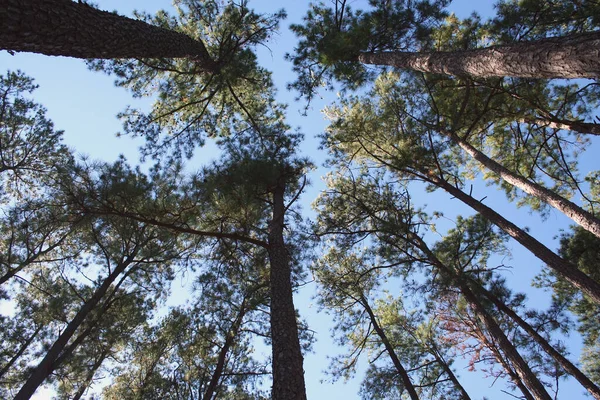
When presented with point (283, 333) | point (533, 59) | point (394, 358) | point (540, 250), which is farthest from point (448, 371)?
point (533, 59)

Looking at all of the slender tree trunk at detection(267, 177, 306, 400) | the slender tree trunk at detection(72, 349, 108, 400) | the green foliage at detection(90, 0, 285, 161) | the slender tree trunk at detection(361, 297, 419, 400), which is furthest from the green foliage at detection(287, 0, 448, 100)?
the slender tree trunk at detection(72, 349, 108, 400)

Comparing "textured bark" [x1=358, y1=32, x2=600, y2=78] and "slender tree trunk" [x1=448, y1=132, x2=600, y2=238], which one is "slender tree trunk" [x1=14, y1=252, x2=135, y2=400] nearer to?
"textured bark" [x1=358, y1=32, x2=600, y2=78]

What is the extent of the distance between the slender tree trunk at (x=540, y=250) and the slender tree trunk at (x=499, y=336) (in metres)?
1.36

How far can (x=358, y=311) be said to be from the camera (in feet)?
31.0

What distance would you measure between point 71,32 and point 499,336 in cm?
812

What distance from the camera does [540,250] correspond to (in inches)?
218

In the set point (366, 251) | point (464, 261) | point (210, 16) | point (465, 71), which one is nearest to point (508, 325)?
point (464, 261)

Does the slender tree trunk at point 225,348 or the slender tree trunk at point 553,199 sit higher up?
the slender tree trunk at point 553,199

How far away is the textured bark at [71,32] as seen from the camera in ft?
8.86

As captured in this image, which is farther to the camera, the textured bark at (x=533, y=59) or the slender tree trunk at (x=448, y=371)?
the slender tree trunk at (x=448, y=371)

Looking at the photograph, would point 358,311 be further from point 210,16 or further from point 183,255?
point 210,16

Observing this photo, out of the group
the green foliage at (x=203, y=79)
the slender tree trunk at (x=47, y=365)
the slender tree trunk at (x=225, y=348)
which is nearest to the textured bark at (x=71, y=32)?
the green foliage at (x=203, y=79)

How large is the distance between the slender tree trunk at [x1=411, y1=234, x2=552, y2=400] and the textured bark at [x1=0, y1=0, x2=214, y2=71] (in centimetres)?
662

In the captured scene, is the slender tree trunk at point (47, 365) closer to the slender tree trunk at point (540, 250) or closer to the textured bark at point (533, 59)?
the textured bark at point (533, 59)
